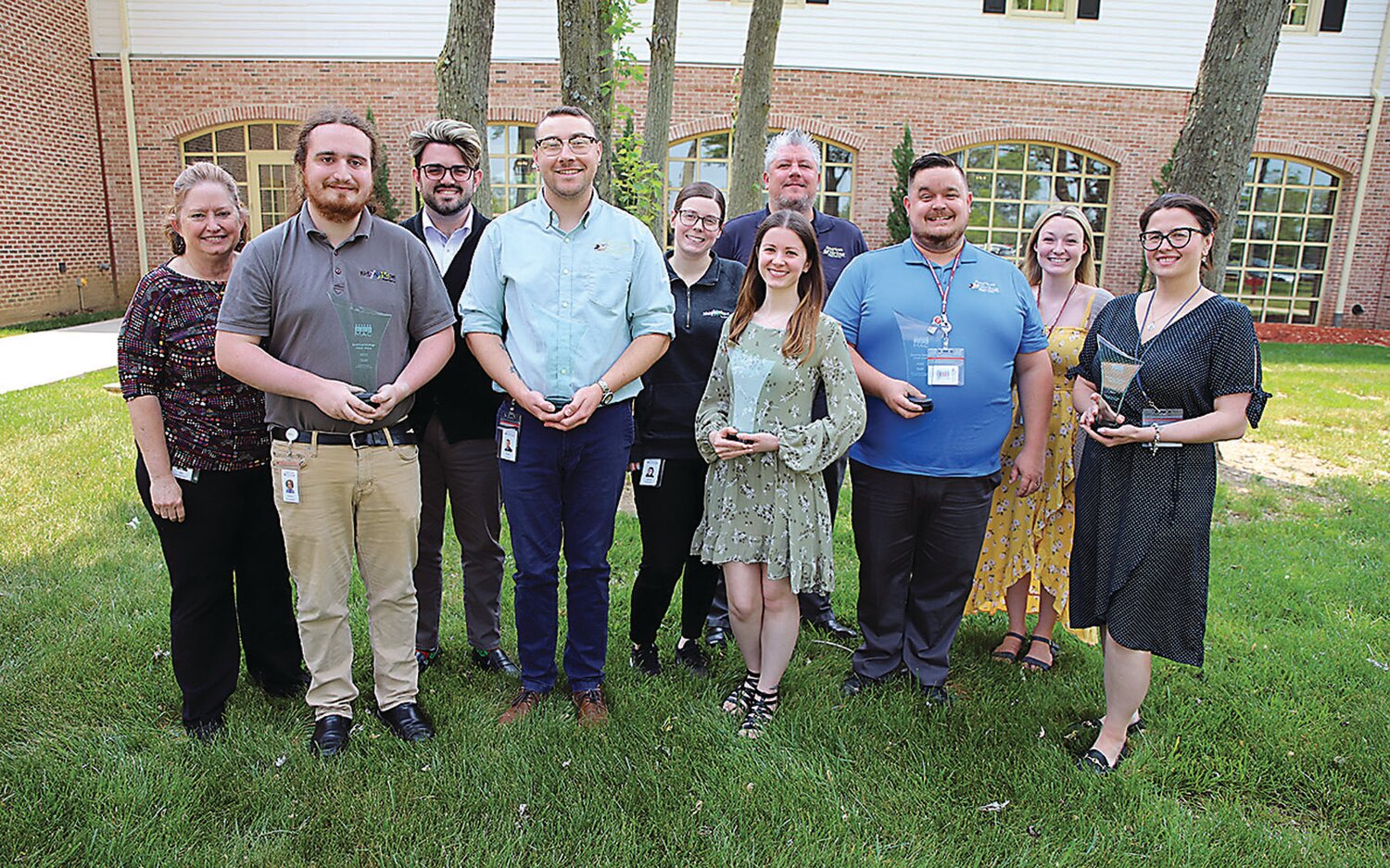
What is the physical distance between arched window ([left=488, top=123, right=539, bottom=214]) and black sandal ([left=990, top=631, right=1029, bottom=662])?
14298 millimetres

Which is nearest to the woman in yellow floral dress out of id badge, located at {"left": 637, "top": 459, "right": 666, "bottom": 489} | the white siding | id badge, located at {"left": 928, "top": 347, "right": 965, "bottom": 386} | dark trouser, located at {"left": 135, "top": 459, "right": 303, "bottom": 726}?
id badge, located at {"left": 928, "top": 347, "right": 965, "bottom": 386}

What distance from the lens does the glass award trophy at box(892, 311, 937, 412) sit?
134 inches

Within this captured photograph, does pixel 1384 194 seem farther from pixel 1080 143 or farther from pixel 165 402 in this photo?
pixel 165 402

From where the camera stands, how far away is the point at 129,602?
4.35 metres

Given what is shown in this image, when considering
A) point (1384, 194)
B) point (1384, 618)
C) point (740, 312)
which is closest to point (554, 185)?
point (740, 312)

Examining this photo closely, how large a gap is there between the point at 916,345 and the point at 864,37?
14.8 metres

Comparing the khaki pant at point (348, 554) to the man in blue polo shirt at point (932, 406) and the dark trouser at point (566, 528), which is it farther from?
the man in blue polo shirt at point (932, 406)

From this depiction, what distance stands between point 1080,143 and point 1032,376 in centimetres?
1558

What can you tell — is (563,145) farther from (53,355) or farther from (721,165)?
(721,165)

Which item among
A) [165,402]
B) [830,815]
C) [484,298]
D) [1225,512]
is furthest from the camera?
→ [1225,512]

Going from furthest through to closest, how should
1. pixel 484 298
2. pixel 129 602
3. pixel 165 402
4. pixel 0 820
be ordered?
pixel 129 602 < pixel 484 298 < pixel 165 402 < pixel 0 820

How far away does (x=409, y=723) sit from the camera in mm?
3242

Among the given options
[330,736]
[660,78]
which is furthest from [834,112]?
[330,736]

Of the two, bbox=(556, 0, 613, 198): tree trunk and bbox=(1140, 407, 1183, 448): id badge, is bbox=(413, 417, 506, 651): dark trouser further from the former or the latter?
bbox=(556, 0, 613, 198): tree trunk
